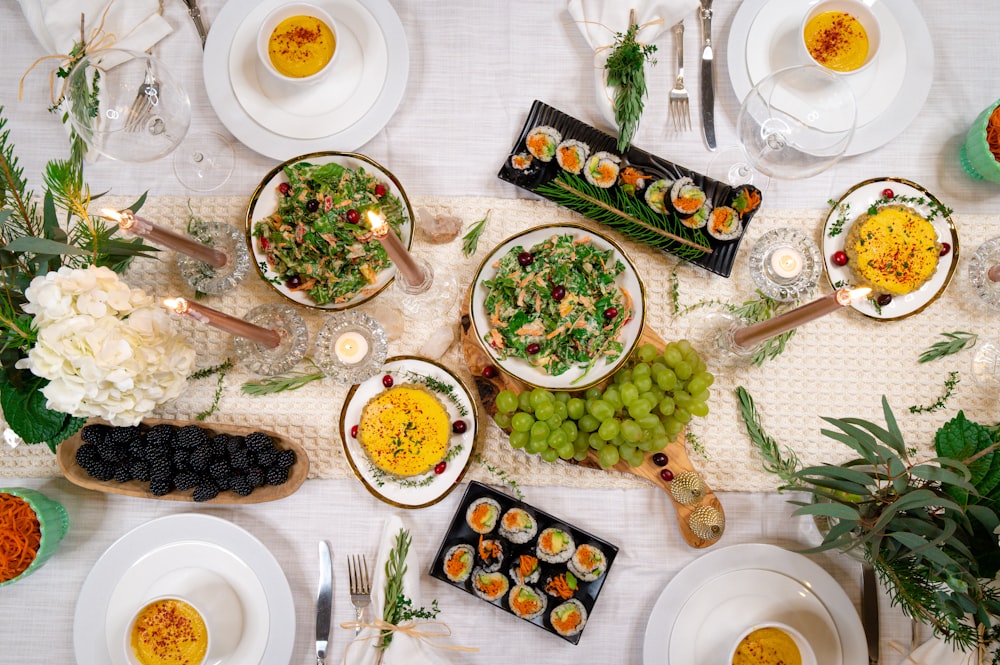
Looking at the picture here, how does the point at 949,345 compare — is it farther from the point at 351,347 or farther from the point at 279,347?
the point at 279,347

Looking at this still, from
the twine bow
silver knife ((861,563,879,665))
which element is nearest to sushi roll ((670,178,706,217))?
silver knife ((861,563,879,665))

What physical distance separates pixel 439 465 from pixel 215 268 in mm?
832

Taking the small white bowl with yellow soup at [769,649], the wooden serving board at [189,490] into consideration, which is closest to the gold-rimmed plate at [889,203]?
the small white bowl with yellow soup at [769,649]

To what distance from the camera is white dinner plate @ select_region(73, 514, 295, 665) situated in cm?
172

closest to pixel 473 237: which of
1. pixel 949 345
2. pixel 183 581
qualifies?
pixel 183 581

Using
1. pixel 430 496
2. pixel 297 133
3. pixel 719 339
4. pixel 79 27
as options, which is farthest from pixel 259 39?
pixel 719 339

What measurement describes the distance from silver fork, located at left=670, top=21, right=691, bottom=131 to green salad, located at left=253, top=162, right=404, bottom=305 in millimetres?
832

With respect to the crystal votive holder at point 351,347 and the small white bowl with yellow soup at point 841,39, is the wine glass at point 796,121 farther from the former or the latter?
the crystal votive holder at point 351,347

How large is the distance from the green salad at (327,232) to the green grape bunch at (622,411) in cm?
51

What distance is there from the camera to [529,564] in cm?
171

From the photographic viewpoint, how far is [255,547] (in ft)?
5.67

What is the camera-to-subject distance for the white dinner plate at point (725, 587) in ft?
5.57

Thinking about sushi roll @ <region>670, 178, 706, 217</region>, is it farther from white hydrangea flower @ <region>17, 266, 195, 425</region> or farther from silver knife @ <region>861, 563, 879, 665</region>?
white hydrangea flower @ <region>17, 266, 195, 425</region>

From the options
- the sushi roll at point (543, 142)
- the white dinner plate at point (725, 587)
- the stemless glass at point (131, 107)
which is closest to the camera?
the stemless glass at point (131, 107)
